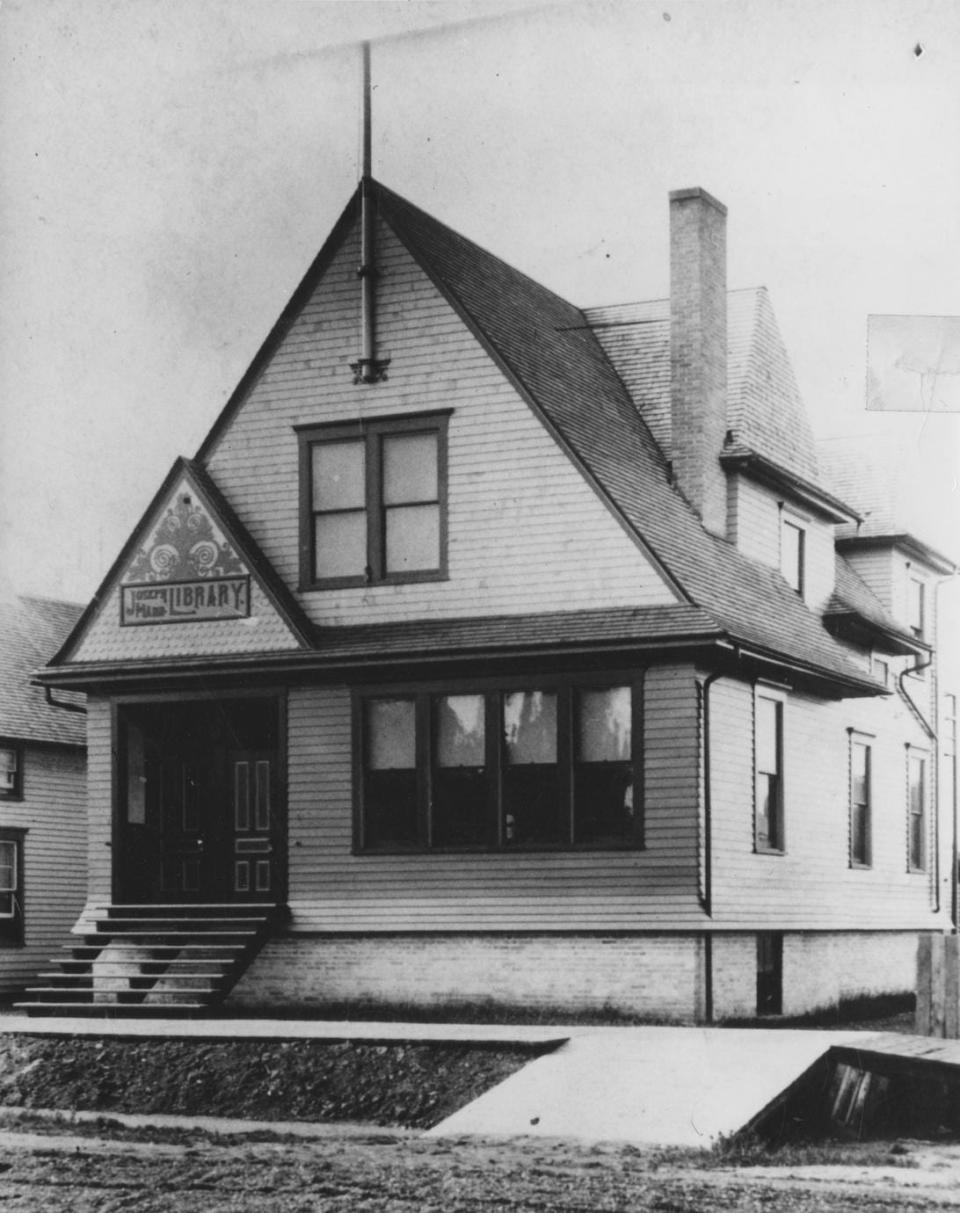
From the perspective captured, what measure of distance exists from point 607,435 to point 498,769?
4.42 meters

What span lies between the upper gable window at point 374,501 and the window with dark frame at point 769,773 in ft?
14.9

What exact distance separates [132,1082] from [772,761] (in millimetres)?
9633

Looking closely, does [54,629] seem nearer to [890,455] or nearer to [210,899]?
[210,899]

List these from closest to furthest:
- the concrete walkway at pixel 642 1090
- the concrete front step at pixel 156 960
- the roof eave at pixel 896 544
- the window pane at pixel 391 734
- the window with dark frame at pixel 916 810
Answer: the concrete walkway at pixel 642 1090
the concrete front step at pixel 156 960
the window pane at pixel 391 734
the window with dark frame at pixel 916 810
the roof eave at pixel 896 544

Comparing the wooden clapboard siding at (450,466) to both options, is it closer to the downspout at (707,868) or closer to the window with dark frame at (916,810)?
the downspout at (707,868)

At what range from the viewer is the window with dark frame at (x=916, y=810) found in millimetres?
29984

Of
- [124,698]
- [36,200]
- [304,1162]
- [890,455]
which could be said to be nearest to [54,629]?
[124,698]

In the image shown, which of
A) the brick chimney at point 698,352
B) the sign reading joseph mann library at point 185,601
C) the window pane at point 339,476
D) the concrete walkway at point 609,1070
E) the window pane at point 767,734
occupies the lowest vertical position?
the concrete walkway at point 609,1070

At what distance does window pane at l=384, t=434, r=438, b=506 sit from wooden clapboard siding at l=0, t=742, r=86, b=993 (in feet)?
41.8

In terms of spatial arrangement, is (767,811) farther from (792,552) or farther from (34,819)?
(34,819)

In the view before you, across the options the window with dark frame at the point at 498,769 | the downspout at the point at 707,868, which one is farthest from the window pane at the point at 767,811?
the window with dark frame at the point at 498,769

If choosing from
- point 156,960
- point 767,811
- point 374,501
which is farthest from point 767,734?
point 156,960

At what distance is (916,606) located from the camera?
103 feet

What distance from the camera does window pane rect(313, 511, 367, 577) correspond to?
76.4 feet
